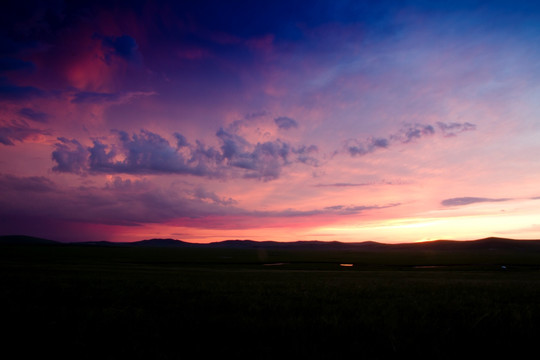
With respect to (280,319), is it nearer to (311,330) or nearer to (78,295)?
(311,330)

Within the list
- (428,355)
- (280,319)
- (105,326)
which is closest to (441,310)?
(428,355)

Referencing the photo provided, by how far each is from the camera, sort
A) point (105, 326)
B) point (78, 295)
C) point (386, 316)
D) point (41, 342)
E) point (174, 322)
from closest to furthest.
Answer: point (41, 342) → point (105, 326) → point (174, 322) → point (386, 316) → point (78, 295)

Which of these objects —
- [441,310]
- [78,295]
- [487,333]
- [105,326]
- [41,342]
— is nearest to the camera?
[41,342]

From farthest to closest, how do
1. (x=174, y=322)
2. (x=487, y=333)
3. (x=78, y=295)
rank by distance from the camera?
(x=78, y=295) → (x=174, y=322) → (x=487, y=333)

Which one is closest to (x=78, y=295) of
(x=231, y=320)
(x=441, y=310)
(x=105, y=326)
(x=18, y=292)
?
(x=18, y=292)

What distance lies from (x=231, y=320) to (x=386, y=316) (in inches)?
146

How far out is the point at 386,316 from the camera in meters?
6.94

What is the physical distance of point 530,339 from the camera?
5.14 metres

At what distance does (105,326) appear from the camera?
593 cm

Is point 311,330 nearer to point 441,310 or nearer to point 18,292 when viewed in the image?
point 441,310

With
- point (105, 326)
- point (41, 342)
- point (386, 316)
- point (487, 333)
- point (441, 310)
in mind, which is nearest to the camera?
point (41, 342)

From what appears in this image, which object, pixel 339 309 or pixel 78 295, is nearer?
pixel 339 309

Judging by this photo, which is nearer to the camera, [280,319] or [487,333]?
[487,333]

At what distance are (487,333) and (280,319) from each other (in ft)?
13.4
